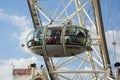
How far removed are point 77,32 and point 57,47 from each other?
2.40 meters

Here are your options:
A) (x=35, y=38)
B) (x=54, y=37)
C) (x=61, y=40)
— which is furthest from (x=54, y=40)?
(x=35, y=38)

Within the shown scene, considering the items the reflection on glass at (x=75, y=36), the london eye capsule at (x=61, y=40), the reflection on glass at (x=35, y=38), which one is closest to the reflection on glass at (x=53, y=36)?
the london eye capsule at (x=61, y=40)

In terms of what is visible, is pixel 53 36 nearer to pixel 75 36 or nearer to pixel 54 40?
pixel 54 40

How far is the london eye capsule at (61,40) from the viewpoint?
45.2 m

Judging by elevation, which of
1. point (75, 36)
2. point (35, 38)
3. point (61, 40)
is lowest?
point (61, 40)

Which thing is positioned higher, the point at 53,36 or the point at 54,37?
the point at 53,36

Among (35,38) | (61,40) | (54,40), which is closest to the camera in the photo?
(61,40)

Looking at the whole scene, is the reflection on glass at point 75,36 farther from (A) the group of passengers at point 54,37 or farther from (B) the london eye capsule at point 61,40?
(A) the group of passengers at point 54,37

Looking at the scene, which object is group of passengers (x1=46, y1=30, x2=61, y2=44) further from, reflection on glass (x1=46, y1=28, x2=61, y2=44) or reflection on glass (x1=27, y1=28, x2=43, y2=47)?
reflection on glass (x1=27, y1=28, x2=43, y2=47)

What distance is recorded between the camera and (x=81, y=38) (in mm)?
45906

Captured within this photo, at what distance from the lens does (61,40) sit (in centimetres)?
4522

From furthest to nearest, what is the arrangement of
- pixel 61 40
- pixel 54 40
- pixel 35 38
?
pixel 35 38 < pixel 54 40 < pixel 61 40

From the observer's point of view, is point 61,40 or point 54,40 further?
point 54,40

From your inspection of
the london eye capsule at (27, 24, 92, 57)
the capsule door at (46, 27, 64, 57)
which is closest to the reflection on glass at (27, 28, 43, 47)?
the london eye capsule at (27, 24, 92, 57)
